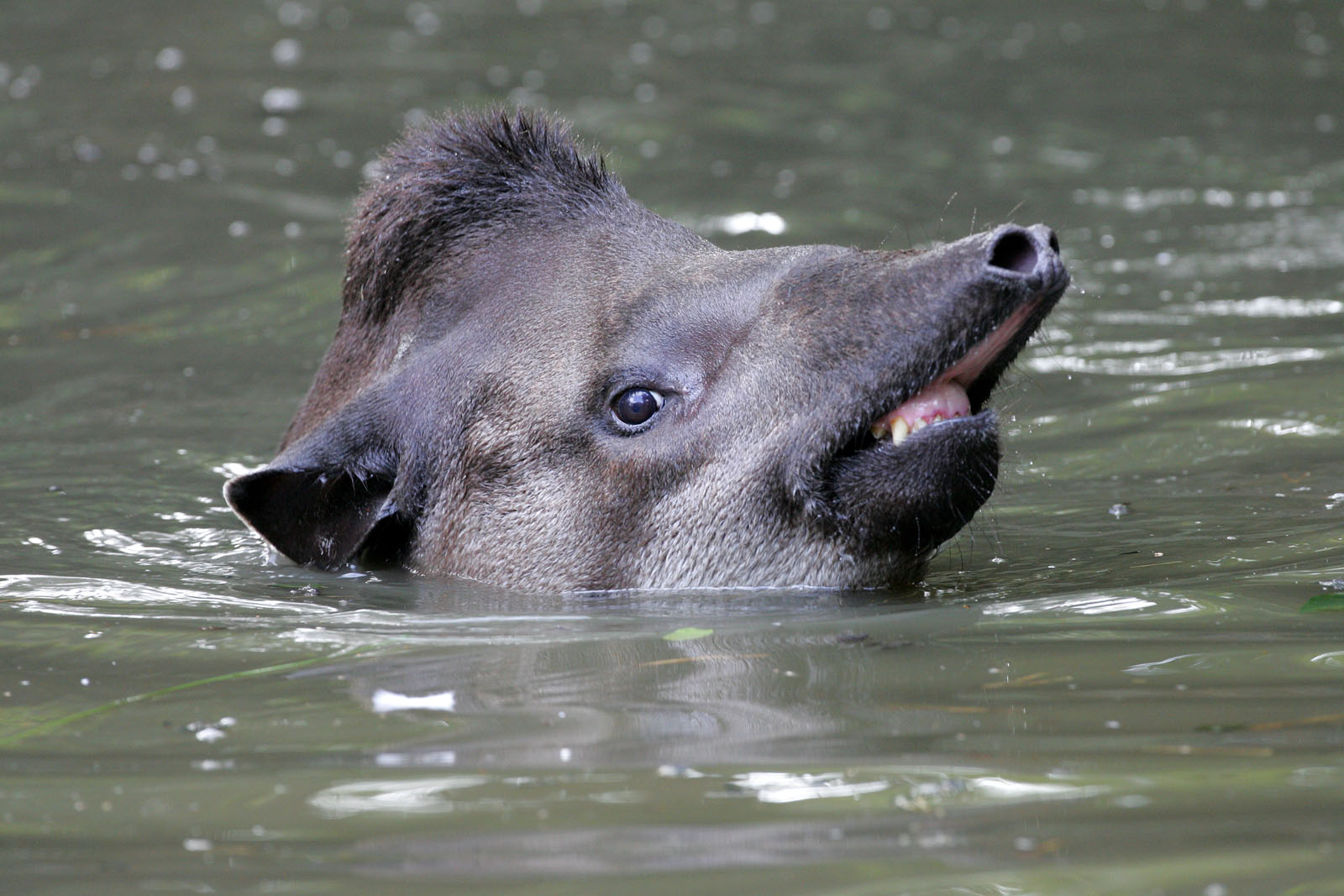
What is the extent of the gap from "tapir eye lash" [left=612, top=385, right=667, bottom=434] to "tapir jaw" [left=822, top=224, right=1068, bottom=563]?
0.72m

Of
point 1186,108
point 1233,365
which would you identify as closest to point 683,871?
point 1233,365

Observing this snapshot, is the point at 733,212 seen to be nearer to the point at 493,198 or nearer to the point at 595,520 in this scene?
the point at 493,198

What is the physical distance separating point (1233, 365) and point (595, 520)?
14.8 ft

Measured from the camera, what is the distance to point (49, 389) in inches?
374

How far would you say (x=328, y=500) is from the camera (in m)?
6.27

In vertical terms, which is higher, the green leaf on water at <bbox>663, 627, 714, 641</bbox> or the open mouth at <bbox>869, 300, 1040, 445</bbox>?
the open mouth at <bbox>869, 300, 1040, 445</bbox>

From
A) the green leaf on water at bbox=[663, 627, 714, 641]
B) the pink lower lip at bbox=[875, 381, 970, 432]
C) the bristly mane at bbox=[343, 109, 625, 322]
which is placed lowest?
the green leaf on water at bbox=[663, 627, 714, 641]

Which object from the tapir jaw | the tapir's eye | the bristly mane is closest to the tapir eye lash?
the tapir's eye

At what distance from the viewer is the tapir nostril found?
513 centimetres

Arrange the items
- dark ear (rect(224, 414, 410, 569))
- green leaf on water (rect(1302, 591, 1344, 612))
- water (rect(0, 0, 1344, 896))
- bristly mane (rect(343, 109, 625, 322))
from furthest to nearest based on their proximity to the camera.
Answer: bristly mane (rect(343, 109, 625, 322)) < dark ear (rect(224, 414, 410, 569)) < green leaf on water (rect(1302, 591, 1344, 612)) < water (rect(0, 0, 1344, 896))

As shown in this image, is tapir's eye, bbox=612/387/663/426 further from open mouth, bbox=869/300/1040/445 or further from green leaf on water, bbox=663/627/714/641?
green leaf on water, bbox=663/627/714/641

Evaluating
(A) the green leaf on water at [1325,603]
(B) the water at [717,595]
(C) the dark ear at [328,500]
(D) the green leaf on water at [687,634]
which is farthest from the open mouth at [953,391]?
(C) the dark ear at [328,500]

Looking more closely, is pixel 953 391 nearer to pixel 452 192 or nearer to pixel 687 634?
pixel 687 634

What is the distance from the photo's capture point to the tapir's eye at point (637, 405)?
5781 millimetres
